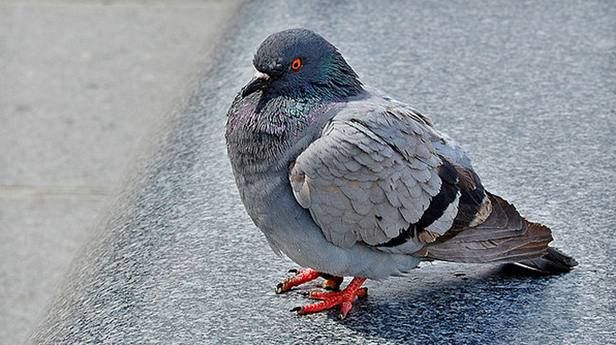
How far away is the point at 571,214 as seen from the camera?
343cm

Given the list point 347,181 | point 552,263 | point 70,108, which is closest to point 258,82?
point 347,181

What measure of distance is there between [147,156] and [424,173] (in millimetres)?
1932

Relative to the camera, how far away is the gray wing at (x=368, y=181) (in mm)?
2709

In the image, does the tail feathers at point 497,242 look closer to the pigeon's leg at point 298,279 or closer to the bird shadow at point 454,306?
the bird shadow at point 454,306

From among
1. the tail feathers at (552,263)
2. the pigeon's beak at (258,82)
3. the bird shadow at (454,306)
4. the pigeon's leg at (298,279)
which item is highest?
the pigeon's beak at (258,82)

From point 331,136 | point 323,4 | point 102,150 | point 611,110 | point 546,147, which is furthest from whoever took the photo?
point 102,150

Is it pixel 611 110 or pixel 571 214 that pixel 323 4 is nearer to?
pixel 611 110

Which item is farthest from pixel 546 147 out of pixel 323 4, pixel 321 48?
pixel 323 4

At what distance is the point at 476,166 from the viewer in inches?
148

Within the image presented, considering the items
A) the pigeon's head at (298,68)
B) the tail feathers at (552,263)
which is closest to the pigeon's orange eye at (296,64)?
the pigeon's head at (298,68)

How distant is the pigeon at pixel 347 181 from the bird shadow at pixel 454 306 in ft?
0.40

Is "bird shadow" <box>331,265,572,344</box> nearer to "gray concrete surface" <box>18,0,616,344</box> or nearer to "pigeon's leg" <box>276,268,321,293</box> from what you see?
"gray concrete surface" <box>18,0,616,344</box>

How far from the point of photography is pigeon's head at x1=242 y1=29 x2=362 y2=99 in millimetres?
2834

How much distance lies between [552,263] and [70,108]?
4.55 m
